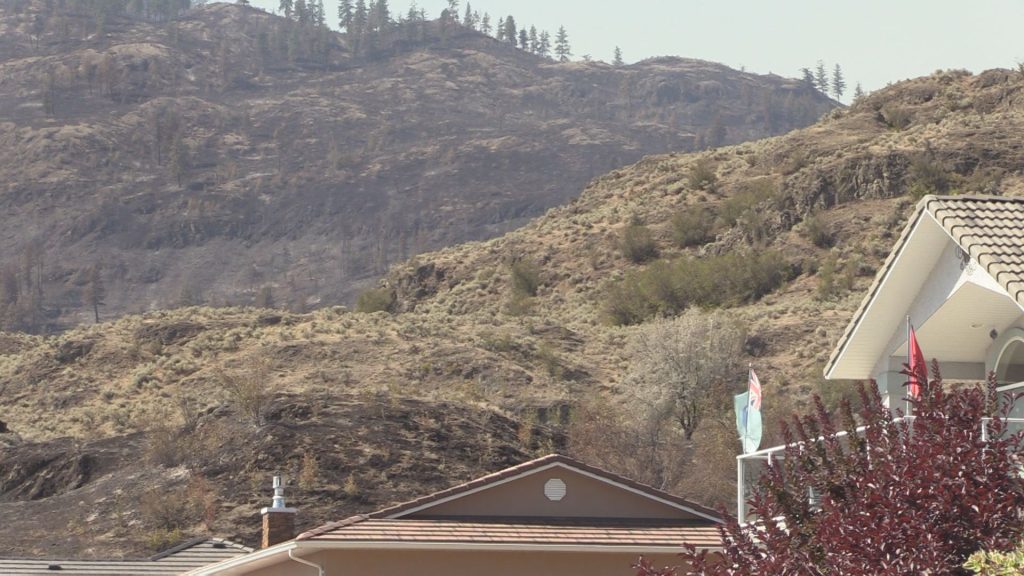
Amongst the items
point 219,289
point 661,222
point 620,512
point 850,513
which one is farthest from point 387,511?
point 219,289

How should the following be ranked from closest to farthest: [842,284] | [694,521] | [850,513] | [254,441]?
[850,513]
[694,521]
[254,441]
[842,284]

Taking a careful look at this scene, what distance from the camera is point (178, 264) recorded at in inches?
7244

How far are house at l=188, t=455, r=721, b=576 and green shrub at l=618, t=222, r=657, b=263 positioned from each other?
73416 millimetres

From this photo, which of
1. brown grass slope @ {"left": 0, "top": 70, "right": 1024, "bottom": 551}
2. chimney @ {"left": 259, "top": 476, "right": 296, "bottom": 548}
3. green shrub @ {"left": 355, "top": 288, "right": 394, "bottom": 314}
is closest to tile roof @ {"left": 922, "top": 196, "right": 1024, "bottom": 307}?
chimney @ {"left": 259, "top": 476, "right": 296, "bottom": 548}

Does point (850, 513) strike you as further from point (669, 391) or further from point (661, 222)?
point (661, 222)

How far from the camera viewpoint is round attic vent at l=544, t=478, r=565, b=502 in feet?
79.7

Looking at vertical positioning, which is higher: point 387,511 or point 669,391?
point 387,511

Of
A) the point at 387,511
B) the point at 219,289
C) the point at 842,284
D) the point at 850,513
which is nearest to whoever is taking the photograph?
the point at 850,513

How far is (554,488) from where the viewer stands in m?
24.3

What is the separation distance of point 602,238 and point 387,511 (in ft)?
266

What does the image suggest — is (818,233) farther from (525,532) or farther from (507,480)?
(525,532)

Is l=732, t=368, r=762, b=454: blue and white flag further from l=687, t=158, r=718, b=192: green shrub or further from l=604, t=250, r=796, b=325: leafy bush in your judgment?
l=687, t=158, r=718, b=192: green shrub

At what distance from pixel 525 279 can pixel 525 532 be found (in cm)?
7605

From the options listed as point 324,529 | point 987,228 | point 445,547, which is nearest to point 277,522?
point 324,529
